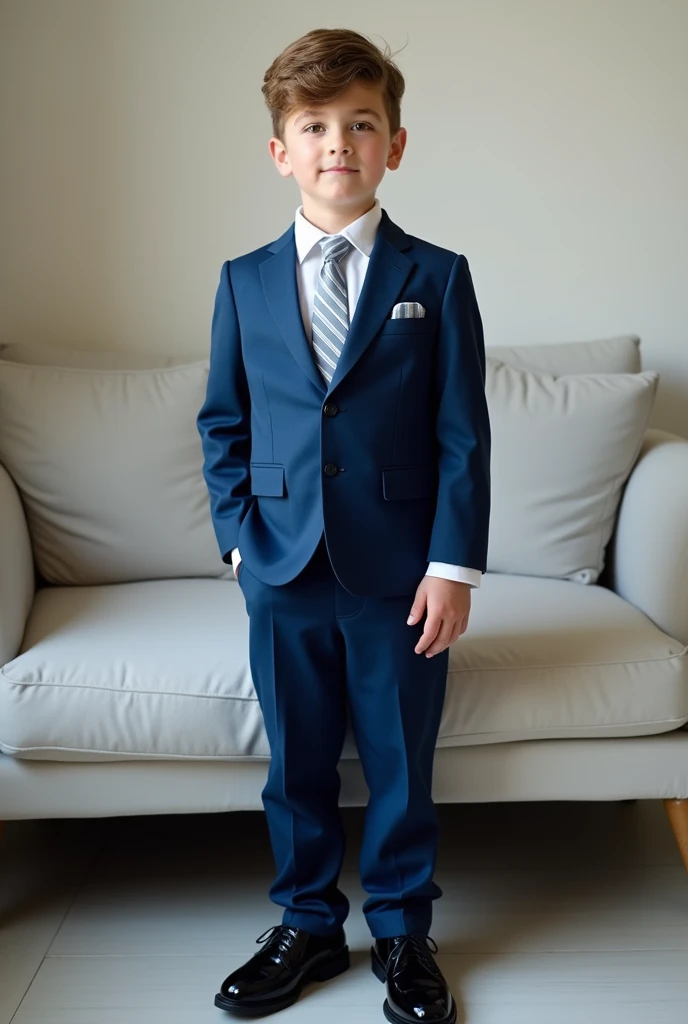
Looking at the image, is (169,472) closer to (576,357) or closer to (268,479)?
(268,479)

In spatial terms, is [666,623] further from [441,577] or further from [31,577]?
[31,577]

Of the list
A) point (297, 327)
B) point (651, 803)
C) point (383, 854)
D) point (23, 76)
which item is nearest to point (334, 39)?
point (297, 327)

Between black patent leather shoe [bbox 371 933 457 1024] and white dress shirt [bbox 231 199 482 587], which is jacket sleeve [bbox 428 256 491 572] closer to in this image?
white dress shirt [bbox 231 199 482 587]

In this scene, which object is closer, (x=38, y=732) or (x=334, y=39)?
(x=334, y=39)

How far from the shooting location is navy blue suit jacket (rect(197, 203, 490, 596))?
1336 mm

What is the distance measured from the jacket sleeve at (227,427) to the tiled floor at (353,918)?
59 cm

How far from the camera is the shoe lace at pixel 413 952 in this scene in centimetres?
136

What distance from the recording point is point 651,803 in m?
2.04

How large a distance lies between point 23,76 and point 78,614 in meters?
1.25

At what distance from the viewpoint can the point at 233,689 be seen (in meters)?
1.48

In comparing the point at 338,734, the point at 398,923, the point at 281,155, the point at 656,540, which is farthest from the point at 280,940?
the point at 281,155

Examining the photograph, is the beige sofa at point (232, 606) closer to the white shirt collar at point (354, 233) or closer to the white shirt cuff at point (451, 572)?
the white shirt cuff at point (451, 572)

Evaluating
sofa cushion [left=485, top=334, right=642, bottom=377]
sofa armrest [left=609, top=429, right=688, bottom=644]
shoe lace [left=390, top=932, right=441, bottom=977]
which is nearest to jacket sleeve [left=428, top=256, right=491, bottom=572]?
Answer: sofa armrest [left=609, top=429, right=688, bottom=644]

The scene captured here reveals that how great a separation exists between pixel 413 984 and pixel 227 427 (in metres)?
0.78
